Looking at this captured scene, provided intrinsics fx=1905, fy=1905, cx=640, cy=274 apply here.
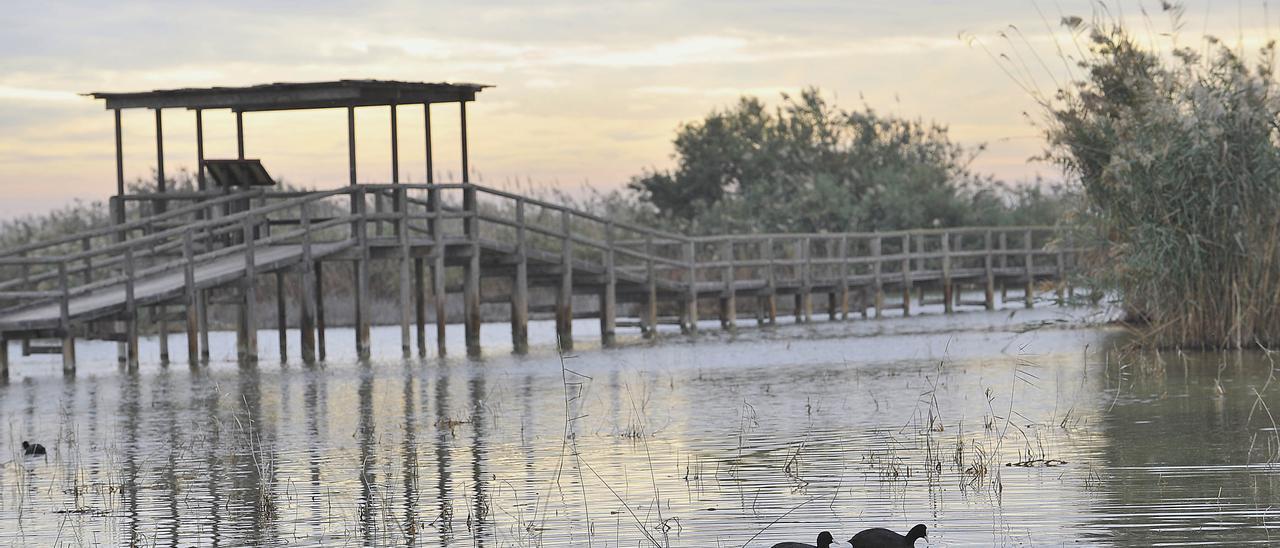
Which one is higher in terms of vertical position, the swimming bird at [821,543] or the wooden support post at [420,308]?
the wooden support post at [420,308]

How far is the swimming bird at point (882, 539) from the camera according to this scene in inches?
322

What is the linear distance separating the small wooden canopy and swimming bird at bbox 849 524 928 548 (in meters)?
16.3

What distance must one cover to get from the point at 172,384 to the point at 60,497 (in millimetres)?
9457

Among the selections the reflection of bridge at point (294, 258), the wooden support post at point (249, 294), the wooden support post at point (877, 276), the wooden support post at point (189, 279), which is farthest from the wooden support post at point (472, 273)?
the wooden support post at point (877, 276)

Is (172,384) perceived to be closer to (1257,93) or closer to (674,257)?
(1257,93)

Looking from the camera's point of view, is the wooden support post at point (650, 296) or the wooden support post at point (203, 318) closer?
the wooden support post at point (203, 318)

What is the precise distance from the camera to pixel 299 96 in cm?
2436

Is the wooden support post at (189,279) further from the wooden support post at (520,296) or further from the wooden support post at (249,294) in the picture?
the wooden support post at (520,296)

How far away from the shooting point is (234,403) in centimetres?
1744

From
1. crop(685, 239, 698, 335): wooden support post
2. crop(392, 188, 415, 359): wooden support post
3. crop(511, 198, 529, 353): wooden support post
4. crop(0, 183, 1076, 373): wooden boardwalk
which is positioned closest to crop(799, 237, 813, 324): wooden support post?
crop(0, 183, 1076, 373): wooden boardwalk

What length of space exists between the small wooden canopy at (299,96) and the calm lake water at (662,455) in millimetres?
4446

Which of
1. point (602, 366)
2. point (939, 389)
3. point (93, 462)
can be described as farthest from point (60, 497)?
point (602, 366)

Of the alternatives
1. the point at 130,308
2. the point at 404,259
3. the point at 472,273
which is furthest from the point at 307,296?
the point at 130,308

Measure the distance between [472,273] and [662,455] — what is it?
14.4 m
